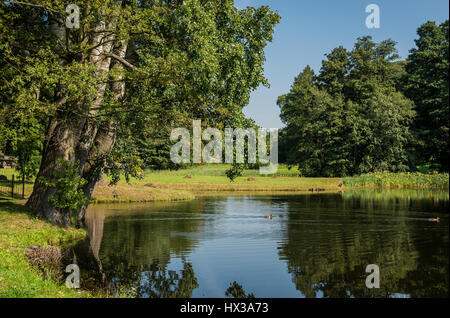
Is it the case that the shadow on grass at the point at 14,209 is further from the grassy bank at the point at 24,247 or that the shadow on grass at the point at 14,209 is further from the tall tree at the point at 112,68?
the tall tree at the point at 112,68

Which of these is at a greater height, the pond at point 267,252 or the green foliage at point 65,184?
the green foliage at point 65,184

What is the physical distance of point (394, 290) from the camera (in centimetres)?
1209

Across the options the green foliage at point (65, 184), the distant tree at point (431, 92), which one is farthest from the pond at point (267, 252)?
the distant tree at point (431, 92)

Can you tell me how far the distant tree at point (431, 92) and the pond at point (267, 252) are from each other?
129 ft

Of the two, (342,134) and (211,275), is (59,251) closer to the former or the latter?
(211,275)

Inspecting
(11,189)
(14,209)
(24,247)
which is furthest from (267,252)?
(11,189)

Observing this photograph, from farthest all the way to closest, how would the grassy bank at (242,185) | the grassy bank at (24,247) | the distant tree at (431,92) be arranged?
the distant tree at (431,92), the grassy bank at (242,185), the grassy bank at (24,247)

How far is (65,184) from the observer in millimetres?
18719

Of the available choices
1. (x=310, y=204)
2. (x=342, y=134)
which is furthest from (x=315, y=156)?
(x=310, y=204)

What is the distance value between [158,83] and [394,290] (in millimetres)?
11672

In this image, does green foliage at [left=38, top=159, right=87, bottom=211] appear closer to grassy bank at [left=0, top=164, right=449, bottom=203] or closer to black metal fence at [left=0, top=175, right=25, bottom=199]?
black metal fence at [left=0, top=175, right=25, bottom=199]

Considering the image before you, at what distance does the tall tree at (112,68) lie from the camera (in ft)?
51.5

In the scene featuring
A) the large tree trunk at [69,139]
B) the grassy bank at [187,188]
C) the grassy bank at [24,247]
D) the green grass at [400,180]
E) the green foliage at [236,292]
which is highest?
the large tree trunk at [69,139]

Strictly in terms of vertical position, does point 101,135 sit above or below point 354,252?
above
